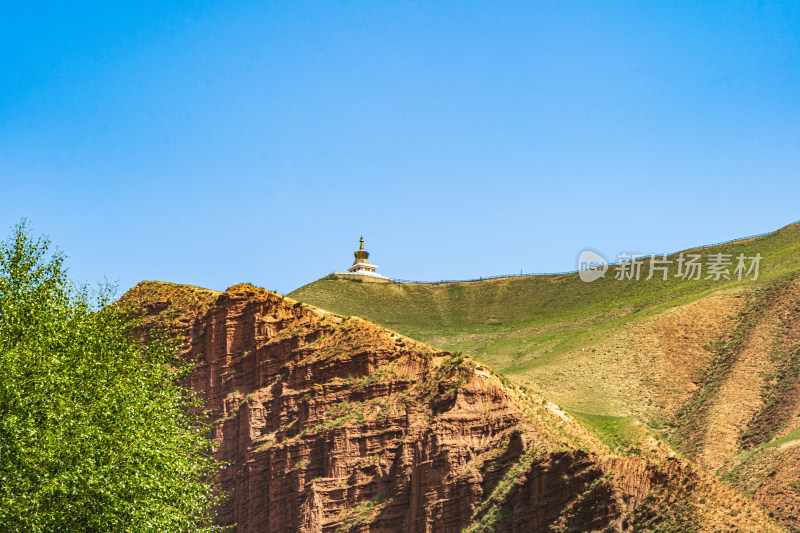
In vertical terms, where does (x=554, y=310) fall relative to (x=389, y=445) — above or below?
above

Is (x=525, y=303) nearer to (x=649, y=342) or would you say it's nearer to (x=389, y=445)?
(x=649, y=342)

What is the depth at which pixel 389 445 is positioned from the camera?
5706 cm

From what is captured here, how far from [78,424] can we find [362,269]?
309ft

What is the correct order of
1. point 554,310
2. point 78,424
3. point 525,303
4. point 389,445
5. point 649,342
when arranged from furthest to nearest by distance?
point 525,303
point 554,310
point 649,342
point 389,445
point 78,424

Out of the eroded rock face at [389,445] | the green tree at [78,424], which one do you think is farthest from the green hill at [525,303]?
the green tree at [78,424]

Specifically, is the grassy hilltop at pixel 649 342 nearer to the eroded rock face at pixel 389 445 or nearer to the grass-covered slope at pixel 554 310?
the grass-covered slope at pixel 554 310

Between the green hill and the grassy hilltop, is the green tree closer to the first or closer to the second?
the grassy hilltop

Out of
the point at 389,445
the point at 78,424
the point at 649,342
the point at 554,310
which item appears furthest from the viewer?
the point at 554,310

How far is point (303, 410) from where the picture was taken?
203 feet

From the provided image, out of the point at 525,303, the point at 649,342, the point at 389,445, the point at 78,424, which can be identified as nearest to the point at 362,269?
the point at 525,303

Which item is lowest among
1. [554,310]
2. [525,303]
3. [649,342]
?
[649,342]

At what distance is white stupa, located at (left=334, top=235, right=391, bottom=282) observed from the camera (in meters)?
125

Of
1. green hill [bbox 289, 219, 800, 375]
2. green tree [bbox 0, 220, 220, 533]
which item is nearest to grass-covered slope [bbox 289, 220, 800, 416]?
green hill [bbox 289, 219, 800, 375]

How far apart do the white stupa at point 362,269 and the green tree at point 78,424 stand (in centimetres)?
8526
